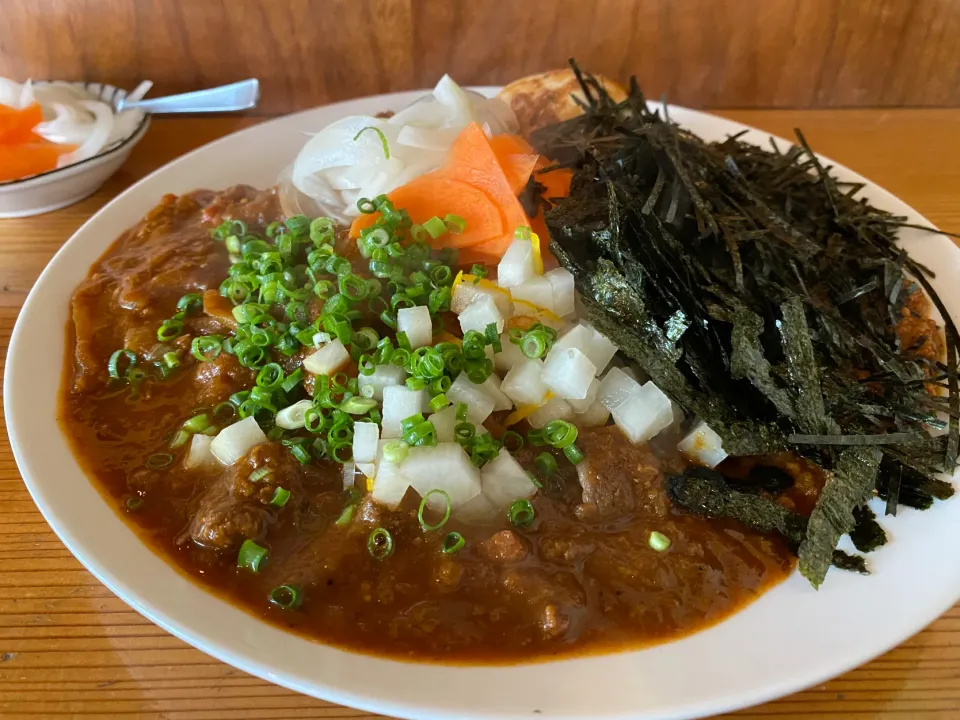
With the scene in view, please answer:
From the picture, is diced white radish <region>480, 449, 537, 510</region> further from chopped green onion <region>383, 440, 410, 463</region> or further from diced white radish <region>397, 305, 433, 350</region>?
diced white radish <region>397, 305, 433, 350</region>

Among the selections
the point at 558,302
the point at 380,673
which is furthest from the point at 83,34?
the point at 380,673

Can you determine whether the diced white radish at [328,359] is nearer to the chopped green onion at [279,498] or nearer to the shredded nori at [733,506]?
the chopped green onion at [279,498]

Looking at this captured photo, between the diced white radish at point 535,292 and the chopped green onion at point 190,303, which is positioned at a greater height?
the diced white radish at point 535,292

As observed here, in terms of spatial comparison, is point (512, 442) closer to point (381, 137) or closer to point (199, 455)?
point (199, 455)

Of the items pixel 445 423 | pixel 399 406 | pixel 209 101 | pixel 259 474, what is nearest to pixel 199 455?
pixel 259 474

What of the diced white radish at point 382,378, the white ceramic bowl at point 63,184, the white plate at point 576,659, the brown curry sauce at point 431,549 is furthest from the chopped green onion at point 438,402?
the white ceramic bowl at point 63,184

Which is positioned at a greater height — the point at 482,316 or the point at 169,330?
the point at 482,316
